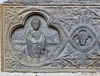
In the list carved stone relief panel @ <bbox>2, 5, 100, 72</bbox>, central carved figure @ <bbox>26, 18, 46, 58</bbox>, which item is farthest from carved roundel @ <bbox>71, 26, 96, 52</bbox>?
central carved figure @ <bbox>26, 18, 46, 58</bbox>

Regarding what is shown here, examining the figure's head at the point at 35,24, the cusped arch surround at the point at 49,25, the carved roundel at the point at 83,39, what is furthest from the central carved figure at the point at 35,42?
the carved roundel at the point at 83,39

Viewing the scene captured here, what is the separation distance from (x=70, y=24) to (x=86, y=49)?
40cm

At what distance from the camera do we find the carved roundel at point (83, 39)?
2421 mm

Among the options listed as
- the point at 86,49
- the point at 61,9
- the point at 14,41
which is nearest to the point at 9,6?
the point at 14,41

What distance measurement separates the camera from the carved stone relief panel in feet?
7.93

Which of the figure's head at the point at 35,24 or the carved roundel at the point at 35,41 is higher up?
the figure's head at the point at 35,24

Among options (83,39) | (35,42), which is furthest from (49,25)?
(83,39)

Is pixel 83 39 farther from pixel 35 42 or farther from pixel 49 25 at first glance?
pixel 35 42

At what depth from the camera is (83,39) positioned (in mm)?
2416

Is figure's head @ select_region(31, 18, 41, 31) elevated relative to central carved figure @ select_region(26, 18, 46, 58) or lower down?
elevated

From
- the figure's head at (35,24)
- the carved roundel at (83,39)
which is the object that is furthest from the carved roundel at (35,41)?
the carved roundel at (83,39)

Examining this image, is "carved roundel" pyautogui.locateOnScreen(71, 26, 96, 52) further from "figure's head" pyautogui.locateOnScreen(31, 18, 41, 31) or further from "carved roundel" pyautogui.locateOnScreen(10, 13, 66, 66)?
"figure's head" pyautogui.locateOnScreen(31, 18, 41, 31)

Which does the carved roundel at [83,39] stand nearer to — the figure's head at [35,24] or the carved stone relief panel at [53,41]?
the carved stone relief panel at [53,41]

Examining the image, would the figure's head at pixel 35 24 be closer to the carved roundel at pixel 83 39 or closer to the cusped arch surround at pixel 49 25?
the cusped arch surround at pixel 49 25
